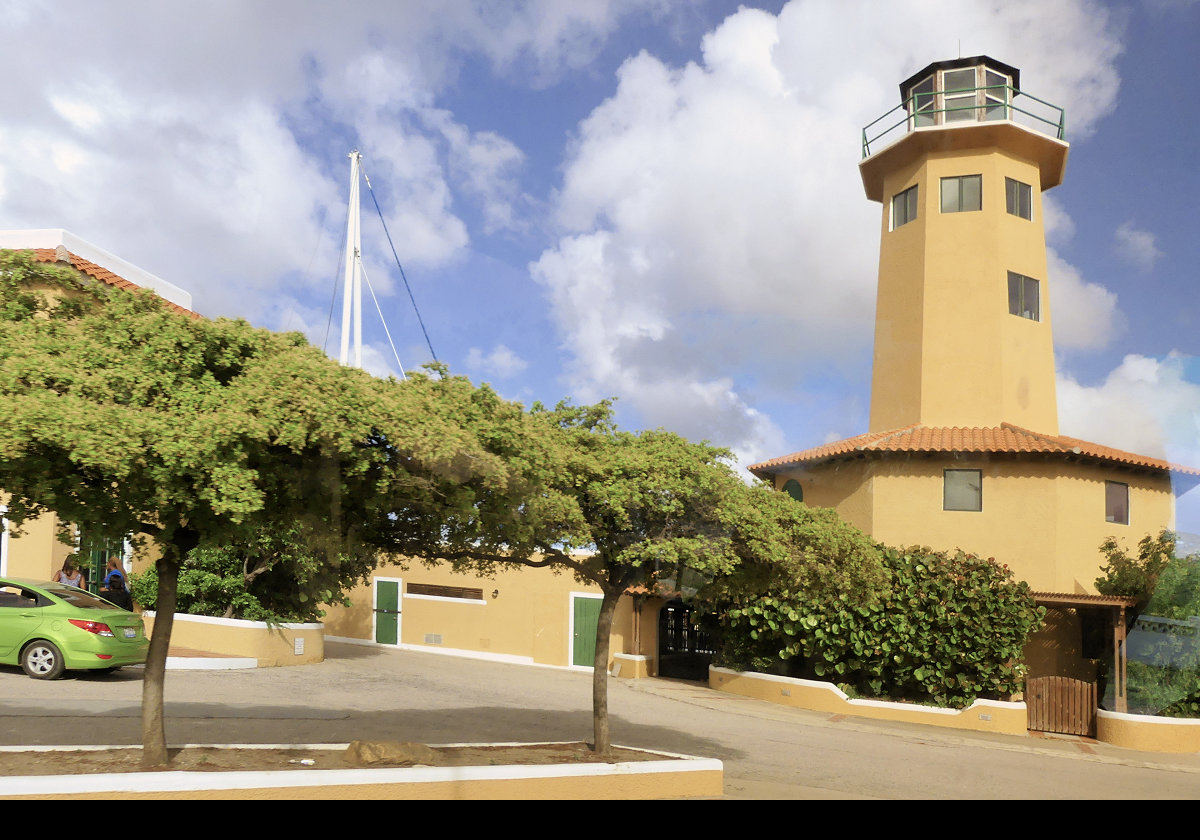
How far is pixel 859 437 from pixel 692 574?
11888 millimetres

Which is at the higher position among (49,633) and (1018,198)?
(1018,198)

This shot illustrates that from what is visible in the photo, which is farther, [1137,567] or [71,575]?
[1137,567]

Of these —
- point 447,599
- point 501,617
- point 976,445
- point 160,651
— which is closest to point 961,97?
point 976,445

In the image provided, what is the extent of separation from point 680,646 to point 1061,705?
8581mm

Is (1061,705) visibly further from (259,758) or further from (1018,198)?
(259,758)

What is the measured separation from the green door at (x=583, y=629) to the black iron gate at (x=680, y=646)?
1.76 m

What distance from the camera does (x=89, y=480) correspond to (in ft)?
20.9

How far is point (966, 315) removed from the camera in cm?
2055

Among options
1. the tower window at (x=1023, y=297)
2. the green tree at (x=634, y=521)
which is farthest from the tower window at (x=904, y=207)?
the green tree at (x=634, y=521)

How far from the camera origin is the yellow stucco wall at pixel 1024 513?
59.2ft

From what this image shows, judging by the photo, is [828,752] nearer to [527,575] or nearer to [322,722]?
[322,722]

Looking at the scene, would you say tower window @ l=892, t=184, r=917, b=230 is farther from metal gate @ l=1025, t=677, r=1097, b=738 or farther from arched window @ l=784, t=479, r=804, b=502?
metal gate @ l=1025, t=677, r=1097, b=738

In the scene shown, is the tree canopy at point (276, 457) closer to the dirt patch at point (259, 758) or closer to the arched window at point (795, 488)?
the dirt patch at point (259, 758)

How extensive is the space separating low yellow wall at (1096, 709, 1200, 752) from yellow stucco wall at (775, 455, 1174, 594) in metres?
3.37
